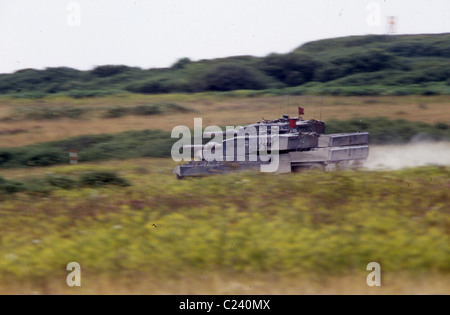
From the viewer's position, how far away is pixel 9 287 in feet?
27.2

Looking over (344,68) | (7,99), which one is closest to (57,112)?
(7,99)

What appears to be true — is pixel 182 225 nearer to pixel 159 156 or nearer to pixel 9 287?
pixel 9 287

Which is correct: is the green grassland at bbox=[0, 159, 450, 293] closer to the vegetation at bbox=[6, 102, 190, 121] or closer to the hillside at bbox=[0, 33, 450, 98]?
the vegetation at bbox=[6, 102, 190, 121]

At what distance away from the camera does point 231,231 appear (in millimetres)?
9750

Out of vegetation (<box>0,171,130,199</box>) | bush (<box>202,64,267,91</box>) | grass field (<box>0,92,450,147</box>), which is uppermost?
bush (<box>202,64,267,91</box>)

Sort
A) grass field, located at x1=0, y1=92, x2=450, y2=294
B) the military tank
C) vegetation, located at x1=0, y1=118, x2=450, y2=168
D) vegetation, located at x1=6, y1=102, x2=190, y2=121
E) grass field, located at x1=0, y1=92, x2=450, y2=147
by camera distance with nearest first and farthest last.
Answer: grass field, located at x1=0, y1=92, x2=450, y2=294
the military tank
vegetation, located at x1=0, y1=118, x2=450, y2=168
grass field, located at x1=0, y1=92, x2=450, y2=147
vegetation, located at x1=6, y1=102, x2=190, y2=121

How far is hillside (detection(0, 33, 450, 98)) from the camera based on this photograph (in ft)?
127

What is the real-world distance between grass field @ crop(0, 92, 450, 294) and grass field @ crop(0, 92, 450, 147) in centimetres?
1489

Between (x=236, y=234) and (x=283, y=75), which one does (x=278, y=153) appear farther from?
(x=283, y=75)

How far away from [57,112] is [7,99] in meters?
7.84

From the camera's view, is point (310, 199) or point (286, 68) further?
point (286, 68)

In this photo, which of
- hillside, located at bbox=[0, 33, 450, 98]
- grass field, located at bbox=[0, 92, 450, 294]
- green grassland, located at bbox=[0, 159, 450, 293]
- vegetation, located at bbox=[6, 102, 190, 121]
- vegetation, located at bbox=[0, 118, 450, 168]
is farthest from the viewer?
hillside, located at bbox=[0, 33, 450, 98]

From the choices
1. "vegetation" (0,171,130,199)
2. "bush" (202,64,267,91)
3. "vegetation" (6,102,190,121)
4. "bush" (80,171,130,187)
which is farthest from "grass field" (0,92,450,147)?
"bush" (80,171,130,187)
